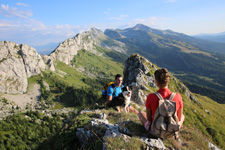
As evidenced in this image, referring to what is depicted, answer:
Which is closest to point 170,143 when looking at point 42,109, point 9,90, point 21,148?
point 21,148

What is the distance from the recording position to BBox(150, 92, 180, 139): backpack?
18.1 feet

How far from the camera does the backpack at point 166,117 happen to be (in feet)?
18.1

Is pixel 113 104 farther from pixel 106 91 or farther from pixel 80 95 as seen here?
pixel 80 95

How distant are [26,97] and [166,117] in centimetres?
20551

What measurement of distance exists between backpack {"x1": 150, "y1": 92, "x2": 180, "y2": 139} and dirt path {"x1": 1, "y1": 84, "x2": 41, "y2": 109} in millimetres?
182549

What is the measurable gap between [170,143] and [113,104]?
7.32 meters

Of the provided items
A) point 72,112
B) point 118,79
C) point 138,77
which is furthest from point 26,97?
point 118,79

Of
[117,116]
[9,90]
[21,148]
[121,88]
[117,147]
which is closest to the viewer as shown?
[117,147]

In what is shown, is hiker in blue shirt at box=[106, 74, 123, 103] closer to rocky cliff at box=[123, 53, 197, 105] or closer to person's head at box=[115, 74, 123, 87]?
person's head at box=[115, 74, 123, 87]

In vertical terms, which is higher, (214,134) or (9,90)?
(214,134)

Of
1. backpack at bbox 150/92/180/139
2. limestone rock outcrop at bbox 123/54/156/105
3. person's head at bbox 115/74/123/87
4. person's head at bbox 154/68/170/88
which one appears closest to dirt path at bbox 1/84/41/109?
limestone rock outcrop at bbox 123/54/156/105

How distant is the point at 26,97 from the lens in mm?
165500

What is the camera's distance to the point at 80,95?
170750 mm

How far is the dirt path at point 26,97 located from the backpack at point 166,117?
183 m
